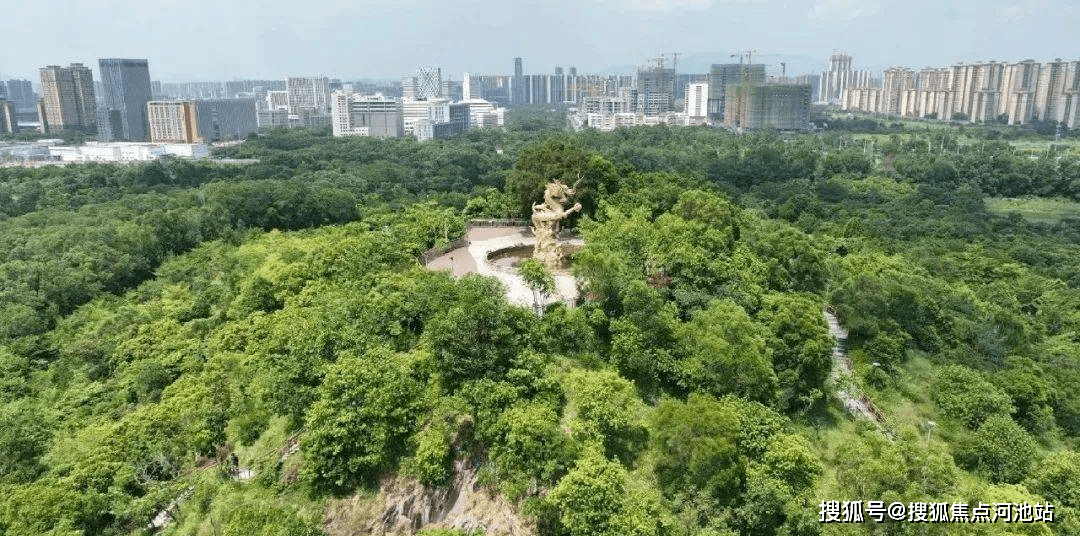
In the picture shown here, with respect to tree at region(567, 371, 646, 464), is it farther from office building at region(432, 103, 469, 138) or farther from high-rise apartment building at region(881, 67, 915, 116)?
high-rise apartment building at region(881, 67, 915, 116)

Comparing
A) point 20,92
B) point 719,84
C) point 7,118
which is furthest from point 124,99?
point 20,92

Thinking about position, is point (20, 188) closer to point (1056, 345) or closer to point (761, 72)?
point (1056, 345)

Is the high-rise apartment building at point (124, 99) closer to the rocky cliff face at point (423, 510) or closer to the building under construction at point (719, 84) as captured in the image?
the building under construction at point (719, 84)

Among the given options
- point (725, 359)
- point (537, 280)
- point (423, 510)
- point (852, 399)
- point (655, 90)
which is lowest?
point (852, 399)

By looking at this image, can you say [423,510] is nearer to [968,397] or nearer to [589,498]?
[589,498]

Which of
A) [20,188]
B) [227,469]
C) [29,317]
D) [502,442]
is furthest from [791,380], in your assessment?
[20,188]

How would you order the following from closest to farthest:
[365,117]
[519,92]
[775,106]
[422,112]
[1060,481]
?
[1060,481]
[775,106]
[365,117]
[422,112]
[519,92]
